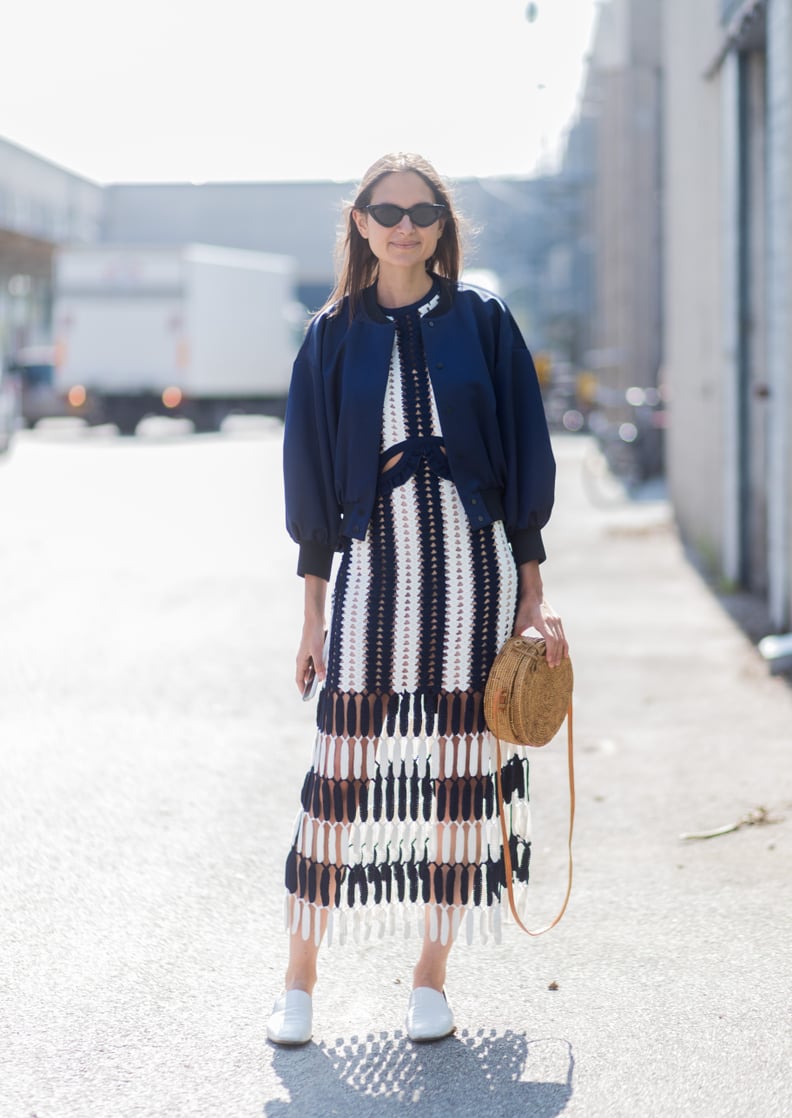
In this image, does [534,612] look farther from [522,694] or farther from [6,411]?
[6,411]

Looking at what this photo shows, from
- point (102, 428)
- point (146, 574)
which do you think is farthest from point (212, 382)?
point (146, 574)

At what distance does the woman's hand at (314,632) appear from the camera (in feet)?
11.9

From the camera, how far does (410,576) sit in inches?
139

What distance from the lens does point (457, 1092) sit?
10.8 ft

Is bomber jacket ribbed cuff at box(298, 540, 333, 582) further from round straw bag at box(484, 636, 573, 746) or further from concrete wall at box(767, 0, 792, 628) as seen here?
concrete wall at box(767, 0, 792, 628)

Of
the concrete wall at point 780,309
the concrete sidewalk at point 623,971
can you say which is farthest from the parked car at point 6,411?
the concrete sidewalk at point 623,971

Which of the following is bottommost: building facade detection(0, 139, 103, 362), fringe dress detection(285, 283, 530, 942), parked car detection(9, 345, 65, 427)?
fringe dress detection(285, 283, 530, 942)

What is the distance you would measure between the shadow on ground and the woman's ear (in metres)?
1.69

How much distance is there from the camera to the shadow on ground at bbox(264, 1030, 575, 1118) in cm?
323

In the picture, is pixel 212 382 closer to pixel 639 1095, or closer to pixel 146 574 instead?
pixel 146 574

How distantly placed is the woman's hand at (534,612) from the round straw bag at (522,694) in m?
0.06

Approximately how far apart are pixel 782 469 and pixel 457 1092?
549 cm

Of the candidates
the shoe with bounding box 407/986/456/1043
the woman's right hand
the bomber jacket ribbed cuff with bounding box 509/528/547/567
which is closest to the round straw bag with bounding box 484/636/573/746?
the bomber jacket ribbed cuff with bounding box 509/528/547/567

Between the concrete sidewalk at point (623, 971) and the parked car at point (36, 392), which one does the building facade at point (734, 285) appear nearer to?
the concrete sidewalk at point (623, 971)
